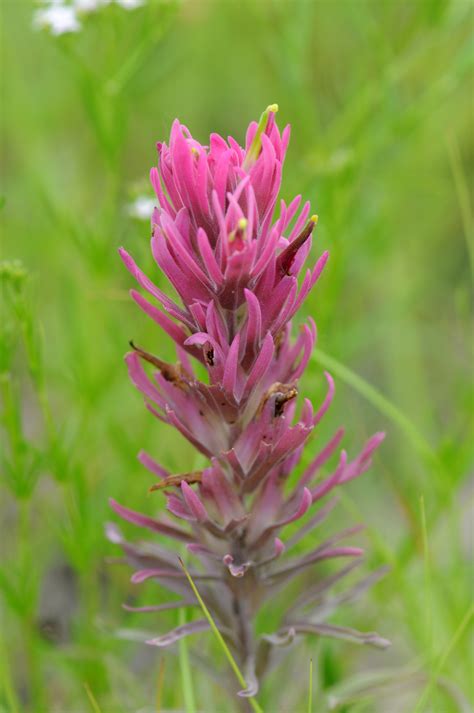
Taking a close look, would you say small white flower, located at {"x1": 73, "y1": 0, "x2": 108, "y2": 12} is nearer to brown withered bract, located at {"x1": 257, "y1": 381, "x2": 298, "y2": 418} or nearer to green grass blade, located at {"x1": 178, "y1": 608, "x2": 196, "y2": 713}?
brown withered bract, located at {"x1": 257, "y1": 381, "x2": 298, "y2": 418}

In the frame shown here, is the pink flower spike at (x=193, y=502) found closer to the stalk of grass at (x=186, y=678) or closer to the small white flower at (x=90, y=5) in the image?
the stalk of grass at (x=186, y=678)

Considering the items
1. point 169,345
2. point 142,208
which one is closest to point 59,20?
point 142,208

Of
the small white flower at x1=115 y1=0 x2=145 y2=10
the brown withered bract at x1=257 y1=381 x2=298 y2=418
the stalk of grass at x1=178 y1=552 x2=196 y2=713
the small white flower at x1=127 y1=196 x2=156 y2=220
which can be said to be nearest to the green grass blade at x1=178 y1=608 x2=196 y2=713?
the stalk of grass at x1=178 y1=552 x2=196 y2=713

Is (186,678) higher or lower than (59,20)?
lower

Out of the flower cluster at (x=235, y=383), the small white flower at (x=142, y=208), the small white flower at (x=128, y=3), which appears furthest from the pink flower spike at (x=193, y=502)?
the small white flower at (x=128, y=3)

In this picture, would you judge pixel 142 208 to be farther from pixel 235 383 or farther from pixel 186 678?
pixel 186 678

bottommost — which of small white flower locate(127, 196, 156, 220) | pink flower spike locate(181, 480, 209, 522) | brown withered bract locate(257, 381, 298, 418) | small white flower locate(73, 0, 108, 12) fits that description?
pink flower spike locate(181, 480, 209, 522)

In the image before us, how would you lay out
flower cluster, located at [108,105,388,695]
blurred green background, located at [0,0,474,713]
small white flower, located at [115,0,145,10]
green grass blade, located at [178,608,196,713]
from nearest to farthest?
flower cluster, located at [108,105,388,695] < green grass blade, located at [178,608,196,713] < blurred green background, located at [0,0,474,713] < small white flower, located at [115,0,145,10]
